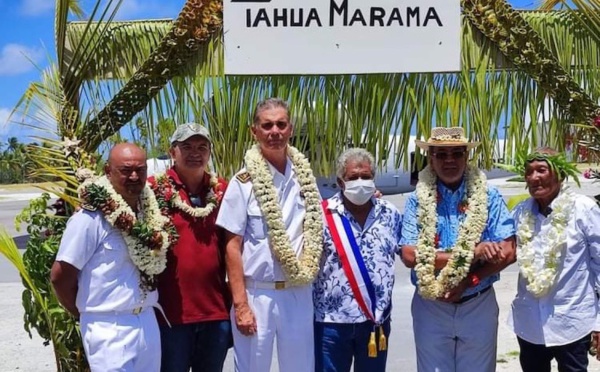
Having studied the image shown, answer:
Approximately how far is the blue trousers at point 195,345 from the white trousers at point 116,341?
289 millimetres

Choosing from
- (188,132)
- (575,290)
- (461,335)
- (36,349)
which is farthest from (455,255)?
(36,349)

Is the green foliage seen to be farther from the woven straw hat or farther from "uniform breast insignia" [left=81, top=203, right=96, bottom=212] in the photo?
the woven straw hat

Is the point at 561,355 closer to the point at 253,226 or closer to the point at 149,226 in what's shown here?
the point at 253,226

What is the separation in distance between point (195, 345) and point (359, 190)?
1.17 metres

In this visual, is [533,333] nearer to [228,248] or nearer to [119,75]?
[228,248]

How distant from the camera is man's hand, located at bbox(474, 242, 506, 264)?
306cm

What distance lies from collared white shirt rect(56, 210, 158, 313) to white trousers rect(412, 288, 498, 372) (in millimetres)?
1465

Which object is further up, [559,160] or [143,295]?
[559,160]

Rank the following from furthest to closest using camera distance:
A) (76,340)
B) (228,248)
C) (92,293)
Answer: (76,340) < (228,248) < (92,293)

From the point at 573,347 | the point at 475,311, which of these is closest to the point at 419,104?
the point at 475,311

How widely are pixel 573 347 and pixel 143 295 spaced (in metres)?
2.15

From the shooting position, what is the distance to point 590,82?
12.7 feet

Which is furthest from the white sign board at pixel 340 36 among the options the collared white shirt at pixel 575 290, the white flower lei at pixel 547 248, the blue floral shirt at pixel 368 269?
the collared white shirt at pixel 575 290

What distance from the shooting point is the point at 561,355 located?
3188 millimetres
